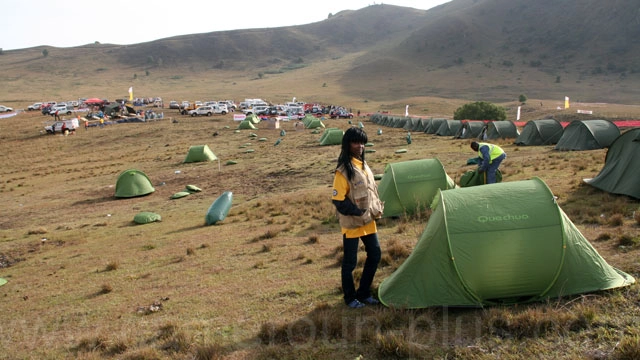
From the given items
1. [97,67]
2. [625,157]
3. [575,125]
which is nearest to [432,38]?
[97,67]

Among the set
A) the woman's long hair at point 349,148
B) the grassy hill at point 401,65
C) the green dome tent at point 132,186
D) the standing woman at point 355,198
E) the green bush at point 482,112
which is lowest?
the green dome tent at point 132,186

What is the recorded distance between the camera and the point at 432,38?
139 meters

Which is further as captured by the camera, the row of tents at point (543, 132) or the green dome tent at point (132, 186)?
the row of tents at point (543, 132)

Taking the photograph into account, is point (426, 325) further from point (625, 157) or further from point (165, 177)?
point (165, 177)

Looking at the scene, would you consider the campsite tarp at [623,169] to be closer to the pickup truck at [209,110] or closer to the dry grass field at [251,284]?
the dry grass field at [251,284]

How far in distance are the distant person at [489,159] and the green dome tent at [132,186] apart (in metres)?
14.7

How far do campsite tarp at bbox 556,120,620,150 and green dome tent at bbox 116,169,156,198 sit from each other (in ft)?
63.8

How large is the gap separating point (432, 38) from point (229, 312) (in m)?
147

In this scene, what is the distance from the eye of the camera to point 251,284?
7336 millimetres

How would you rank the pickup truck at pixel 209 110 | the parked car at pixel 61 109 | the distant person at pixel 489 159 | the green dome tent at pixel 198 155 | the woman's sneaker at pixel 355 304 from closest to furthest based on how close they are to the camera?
the woman's sneaker at pixel 355 304 → the distant person at pixel 489 159 → the green dome tent at pixel 198 155 → the pickup truck at pixel 209 110 → the parked car at pixel 61 109

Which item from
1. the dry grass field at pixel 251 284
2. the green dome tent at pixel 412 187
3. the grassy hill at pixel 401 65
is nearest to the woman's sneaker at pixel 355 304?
the dry grass field at pixel 251 284

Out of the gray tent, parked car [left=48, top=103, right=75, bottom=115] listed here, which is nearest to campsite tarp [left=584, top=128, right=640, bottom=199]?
the gray tent

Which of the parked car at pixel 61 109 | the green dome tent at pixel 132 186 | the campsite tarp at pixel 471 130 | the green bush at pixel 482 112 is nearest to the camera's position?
the green dome tent at pixel 132 186

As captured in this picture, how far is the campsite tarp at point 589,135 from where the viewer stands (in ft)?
62.6
